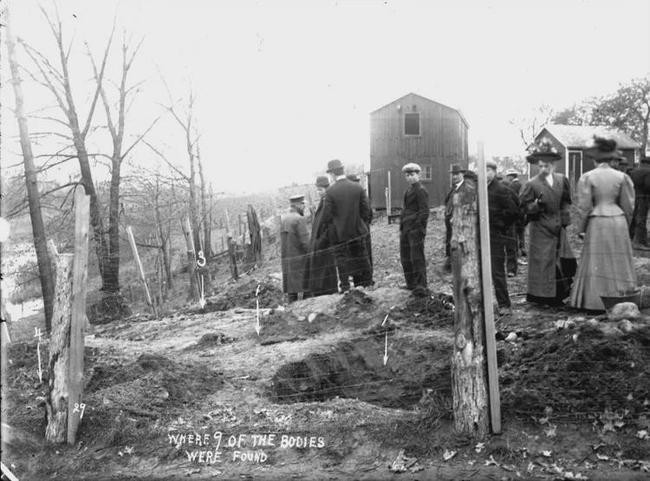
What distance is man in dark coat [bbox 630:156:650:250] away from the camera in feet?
39.3

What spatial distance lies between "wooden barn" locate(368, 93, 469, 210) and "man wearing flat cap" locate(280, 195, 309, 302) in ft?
52.7

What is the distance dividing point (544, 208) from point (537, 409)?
359 cm

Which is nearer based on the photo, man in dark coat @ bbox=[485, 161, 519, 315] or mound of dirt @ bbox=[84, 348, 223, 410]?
mound of dirt @ bbox=[84, 348, 223, 410]

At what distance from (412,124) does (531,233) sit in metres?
19.0

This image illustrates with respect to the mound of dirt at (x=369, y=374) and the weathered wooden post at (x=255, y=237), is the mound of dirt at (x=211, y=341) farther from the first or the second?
the weathered wooden post at (x=255, y=237)

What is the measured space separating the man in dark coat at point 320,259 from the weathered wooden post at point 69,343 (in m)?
4.27

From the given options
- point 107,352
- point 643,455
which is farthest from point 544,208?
point 107,352

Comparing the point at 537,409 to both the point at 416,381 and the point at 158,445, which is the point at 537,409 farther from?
the point at 158,445

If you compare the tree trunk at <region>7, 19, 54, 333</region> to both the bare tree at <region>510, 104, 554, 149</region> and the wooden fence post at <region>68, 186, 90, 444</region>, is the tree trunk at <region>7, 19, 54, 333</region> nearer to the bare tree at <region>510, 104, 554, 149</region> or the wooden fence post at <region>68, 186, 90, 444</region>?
the wooden fence post at <region>68, 186, 90, 444</region>

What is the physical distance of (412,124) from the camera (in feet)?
84.1

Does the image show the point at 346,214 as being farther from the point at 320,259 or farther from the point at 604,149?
the point at 604,149

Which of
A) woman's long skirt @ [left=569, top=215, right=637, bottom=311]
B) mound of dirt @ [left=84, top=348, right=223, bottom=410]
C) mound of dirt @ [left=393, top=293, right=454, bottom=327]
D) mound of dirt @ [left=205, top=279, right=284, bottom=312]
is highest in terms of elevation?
woman's long skirt @ [left=569, top=215, right=637, bottom=311]

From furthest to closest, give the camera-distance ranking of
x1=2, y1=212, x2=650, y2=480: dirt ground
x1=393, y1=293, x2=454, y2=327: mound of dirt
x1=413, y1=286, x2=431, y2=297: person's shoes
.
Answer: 1. x1=413, y1=286, x2=431, y2=297: person's shoes
2. x1=393, y1=293, x2=454, y2=327: mound of dirt
3. x1=2, y1=212, x2=650, y2=480: dirt ground

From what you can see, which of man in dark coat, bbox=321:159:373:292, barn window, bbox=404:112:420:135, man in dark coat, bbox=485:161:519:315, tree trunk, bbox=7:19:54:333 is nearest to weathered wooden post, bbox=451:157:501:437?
man in dark coat, bbox=485:161:519:315
